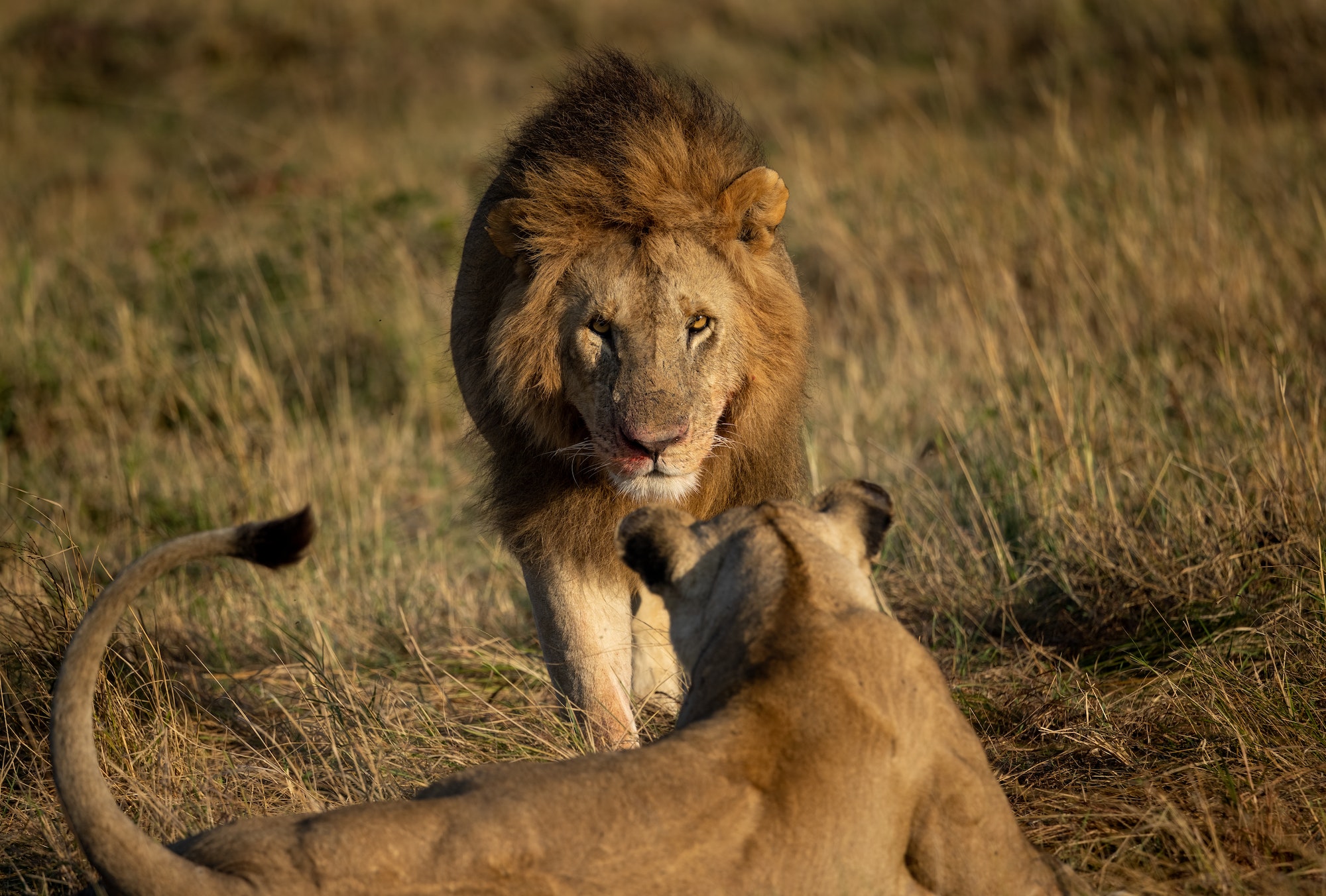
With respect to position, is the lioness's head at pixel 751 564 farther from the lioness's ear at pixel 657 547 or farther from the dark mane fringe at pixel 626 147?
the dark mane fringe at pixel 626 147

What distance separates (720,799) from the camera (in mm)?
2398

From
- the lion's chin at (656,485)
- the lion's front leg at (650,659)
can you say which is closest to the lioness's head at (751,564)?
the lion's chin at (656,485)

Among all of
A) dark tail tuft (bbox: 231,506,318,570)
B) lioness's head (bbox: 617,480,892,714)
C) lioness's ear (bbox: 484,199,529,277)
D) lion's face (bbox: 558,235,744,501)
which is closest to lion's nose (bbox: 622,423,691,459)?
lion's face (bbox: 558,235,744,501)

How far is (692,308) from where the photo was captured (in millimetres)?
3834

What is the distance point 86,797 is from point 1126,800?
2.33m

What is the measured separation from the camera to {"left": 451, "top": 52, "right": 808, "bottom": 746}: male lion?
149 inches

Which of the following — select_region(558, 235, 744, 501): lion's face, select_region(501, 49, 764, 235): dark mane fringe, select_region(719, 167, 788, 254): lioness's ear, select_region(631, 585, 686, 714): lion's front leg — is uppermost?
select_region(501, 49, 764, 235): dark mane fringe

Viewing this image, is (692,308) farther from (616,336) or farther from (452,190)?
(452,190)

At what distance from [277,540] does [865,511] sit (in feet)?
4.09

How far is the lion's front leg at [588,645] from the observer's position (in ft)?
12.8

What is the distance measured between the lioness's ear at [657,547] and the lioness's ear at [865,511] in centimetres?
34

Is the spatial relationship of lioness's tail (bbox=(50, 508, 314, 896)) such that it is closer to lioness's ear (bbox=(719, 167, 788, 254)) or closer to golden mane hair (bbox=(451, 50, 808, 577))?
golden mane hair (bbox=(451, 50, 808, 577))

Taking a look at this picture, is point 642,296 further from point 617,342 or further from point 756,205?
point 756,205

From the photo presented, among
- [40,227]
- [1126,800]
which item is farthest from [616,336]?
[40,227]
